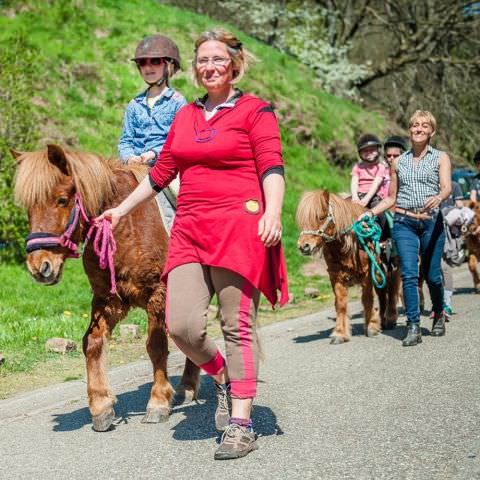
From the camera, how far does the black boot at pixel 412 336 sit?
7.94 meters

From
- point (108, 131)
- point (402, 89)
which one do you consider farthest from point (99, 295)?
point (402, 89)

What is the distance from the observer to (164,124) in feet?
21.5

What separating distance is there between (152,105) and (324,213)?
9.21 ft

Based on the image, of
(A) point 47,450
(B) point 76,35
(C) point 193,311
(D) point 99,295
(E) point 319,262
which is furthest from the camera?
(B) point 76,35

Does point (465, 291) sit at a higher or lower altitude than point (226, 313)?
lower

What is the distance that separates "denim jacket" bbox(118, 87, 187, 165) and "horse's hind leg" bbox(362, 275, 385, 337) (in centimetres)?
345

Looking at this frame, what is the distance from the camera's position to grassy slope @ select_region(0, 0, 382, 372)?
1177 cm

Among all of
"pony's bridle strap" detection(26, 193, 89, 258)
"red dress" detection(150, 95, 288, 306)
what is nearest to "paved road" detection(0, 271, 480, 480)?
"red dress" detection(150, 95, 288, 306)

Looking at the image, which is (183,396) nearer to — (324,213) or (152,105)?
(152,105)

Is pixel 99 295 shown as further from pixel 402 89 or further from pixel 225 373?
pixel 402 89

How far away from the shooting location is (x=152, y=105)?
6.60m

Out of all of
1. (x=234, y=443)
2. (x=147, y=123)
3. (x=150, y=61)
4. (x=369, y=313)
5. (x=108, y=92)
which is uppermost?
(x=108, y=92)

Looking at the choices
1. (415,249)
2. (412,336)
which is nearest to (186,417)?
(412,336)

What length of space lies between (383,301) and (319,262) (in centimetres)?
559
